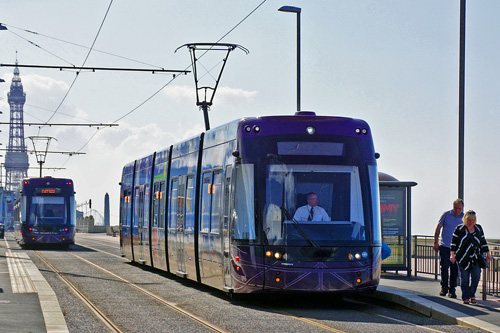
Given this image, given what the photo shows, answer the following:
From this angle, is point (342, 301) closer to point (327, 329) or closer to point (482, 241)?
point (482, 241)

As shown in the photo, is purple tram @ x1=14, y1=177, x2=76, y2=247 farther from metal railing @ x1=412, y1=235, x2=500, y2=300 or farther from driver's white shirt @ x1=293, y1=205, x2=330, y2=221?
driver's white shirt @ x1=293, y1=205, x2=330, y2=221

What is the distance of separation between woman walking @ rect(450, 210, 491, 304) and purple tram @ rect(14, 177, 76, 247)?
27391 millimetres

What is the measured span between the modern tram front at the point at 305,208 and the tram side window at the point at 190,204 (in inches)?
140

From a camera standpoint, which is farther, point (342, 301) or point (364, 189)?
point (342, 301)

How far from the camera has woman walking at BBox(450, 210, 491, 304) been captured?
1497 centimetres

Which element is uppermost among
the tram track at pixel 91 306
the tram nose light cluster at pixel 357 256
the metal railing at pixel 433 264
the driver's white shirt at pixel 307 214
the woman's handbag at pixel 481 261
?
the driver's white shirt at pixel 307 214

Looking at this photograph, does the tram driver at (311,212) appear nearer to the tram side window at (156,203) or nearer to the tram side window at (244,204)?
the tram side window at (244,204)

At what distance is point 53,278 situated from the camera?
72.8 feet

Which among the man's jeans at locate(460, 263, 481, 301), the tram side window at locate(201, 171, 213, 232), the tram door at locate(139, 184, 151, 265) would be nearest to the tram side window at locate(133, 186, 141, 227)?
the tram door at locate(139, 184, 151, 265)

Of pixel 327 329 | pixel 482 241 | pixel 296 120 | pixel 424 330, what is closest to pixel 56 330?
pixel 327 329

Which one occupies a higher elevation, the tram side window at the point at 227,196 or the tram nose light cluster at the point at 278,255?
the tram side window at the point at 227,196

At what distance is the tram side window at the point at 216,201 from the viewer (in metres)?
16.4

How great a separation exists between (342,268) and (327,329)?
2653 millimetres

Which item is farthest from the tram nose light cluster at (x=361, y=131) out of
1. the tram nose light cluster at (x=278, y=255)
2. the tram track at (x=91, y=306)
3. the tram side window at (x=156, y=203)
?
the tram side window at (x=156, y=203)
